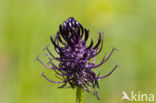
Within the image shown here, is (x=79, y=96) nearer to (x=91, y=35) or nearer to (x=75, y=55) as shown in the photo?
(x=75, y=55)

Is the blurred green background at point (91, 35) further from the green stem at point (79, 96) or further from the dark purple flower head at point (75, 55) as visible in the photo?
the green stem at point (79, 96)

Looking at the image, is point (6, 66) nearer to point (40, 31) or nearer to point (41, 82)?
point (41, 82)

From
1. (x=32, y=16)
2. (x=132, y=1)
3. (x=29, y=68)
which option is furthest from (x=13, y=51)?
(x=132, y=1)

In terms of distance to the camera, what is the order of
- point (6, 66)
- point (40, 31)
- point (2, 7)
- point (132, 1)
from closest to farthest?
point (6, 66) < point (40, 31) < point (2, 7) < point (132, 1)
